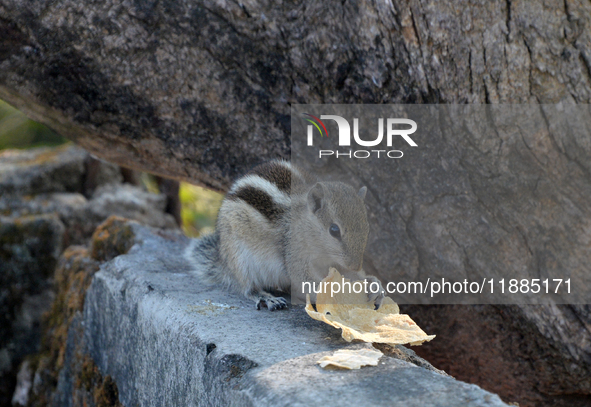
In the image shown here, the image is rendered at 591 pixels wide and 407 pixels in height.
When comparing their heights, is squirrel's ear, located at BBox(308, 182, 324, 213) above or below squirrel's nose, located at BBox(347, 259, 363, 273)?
above

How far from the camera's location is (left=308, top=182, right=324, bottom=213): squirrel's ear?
286 centimetres

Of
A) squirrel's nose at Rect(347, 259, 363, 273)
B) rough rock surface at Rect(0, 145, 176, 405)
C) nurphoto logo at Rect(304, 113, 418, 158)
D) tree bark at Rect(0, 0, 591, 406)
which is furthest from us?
rough rock surface at Rect(0, 145, 176, 405)

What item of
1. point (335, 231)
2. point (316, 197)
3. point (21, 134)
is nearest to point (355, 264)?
point (335, 231)

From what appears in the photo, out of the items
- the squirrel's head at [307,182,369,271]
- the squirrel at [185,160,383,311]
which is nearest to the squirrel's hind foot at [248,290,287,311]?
the squirrel at [185,160,383,311]

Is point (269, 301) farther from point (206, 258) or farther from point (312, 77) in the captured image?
point (312, 77)

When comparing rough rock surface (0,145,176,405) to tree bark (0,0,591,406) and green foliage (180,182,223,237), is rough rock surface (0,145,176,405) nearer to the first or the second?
green foliage (180,182,223,237)

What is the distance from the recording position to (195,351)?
2346 millimetres

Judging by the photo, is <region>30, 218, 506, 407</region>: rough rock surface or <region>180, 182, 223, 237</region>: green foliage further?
<region>180, 182, 223, 237</region>: green foliage

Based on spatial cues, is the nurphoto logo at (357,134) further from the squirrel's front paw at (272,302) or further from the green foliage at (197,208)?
the green foliage at (197,208)

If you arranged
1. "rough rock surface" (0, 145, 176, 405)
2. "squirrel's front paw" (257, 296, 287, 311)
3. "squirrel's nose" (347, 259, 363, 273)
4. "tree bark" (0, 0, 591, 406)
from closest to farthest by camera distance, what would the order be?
"squirrel's nose" (347, 259, 363, 273) → "squirrel's front paw" (257, 296, 287, 311) → "tree bark" (0, 0, 591, 406) → "rough rock surface" (0, 145, 176, 405)

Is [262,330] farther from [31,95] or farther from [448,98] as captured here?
[31,95]

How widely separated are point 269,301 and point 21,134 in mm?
5713

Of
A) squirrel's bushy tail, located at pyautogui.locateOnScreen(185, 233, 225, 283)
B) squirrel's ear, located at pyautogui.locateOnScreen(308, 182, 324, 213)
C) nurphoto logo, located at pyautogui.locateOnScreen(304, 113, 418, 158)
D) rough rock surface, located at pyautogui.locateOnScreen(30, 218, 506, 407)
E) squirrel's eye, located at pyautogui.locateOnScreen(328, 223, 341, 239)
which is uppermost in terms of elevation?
nurphoto logo, located at pyautogui.locateOnScreen(304, 113, 418, 158)

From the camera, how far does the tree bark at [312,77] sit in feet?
9.98
